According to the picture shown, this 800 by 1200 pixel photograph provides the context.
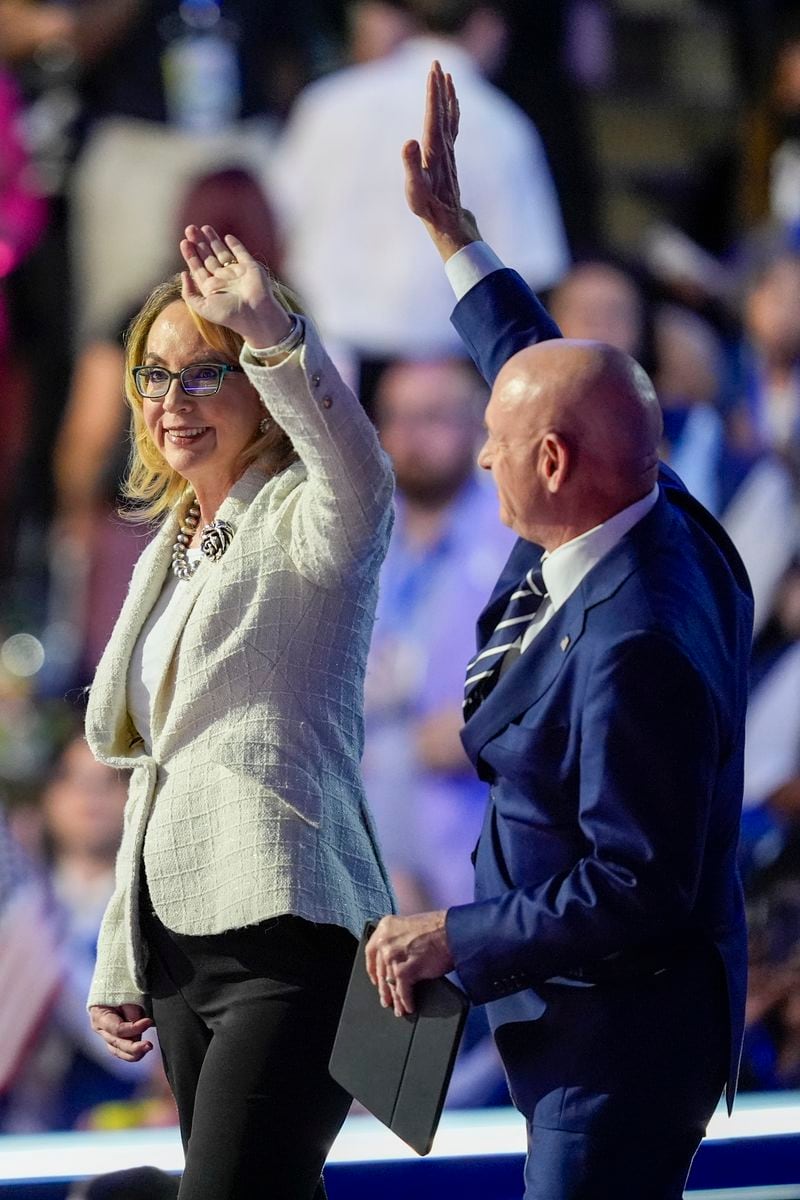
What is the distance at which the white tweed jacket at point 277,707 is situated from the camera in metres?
1.81

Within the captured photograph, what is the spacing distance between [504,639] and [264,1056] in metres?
0.51

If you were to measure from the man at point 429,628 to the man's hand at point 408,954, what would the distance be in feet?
8.13

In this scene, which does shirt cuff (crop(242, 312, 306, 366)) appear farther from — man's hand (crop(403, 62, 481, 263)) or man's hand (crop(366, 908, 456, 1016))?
man's hand (crop(366, 908, 456, 1016))

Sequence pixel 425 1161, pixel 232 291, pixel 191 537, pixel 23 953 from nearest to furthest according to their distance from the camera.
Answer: pixel 232 291 → pixel 191 537 → pixel 425 1161 → pixel 23 953

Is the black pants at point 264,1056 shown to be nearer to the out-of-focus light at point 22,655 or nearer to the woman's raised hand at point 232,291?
the woman's raised hand at point 232,291

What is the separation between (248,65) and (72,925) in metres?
2.17

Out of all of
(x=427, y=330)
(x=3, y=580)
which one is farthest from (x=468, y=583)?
(x=3, y=580)

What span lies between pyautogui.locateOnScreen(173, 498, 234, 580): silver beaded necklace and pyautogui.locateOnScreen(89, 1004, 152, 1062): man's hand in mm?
516

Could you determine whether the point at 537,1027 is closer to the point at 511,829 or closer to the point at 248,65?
the point at 511,829

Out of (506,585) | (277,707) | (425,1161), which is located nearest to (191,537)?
(277,707)

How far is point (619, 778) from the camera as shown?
158 cm

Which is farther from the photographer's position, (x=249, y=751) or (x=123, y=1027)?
(x=123, y=1027)

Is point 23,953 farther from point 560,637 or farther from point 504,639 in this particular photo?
point 560,637

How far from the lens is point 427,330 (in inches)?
170
